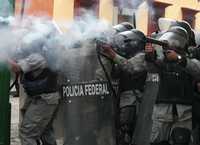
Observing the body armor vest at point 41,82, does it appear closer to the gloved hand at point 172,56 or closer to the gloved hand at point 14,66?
the gloved hand at point 14,66

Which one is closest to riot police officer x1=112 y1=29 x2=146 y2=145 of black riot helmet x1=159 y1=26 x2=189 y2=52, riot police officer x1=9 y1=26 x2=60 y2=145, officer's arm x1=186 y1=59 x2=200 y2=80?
black riot helmet x1=159 y1=26 x2=189 y2=52

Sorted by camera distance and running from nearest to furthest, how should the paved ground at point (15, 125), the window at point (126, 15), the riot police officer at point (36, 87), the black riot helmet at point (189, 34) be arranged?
the riot police officer at point (36, 87) → the black riot helmet at point (189, 34) → the window at point (126, 15) → the paved ground at point (15, 125)

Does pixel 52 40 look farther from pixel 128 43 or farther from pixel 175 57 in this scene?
pixel 175 57

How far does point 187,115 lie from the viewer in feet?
18.1

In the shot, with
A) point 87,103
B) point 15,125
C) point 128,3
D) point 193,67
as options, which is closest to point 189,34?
point 193,67

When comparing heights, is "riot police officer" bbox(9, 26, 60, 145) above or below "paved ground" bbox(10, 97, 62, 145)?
above

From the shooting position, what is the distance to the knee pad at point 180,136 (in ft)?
17.6

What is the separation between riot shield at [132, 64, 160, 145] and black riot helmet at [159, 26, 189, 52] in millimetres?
307

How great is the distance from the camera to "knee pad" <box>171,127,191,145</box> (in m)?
5.37

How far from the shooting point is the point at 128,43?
5.86m

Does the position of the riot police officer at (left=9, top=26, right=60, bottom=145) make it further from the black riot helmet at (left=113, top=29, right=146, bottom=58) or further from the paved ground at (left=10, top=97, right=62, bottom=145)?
the paved ground at (left=10, top=97, right=62, bottom=145)

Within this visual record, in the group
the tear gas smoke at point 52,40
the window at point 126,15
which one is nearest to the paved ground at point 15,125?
the tear gas smoke at point 52,40

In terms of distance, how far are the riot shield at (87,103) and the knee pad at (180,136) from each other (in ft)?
2.04

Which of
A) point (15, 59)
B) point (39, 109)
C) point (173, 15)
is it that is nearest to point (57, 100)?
point (39, 109)
